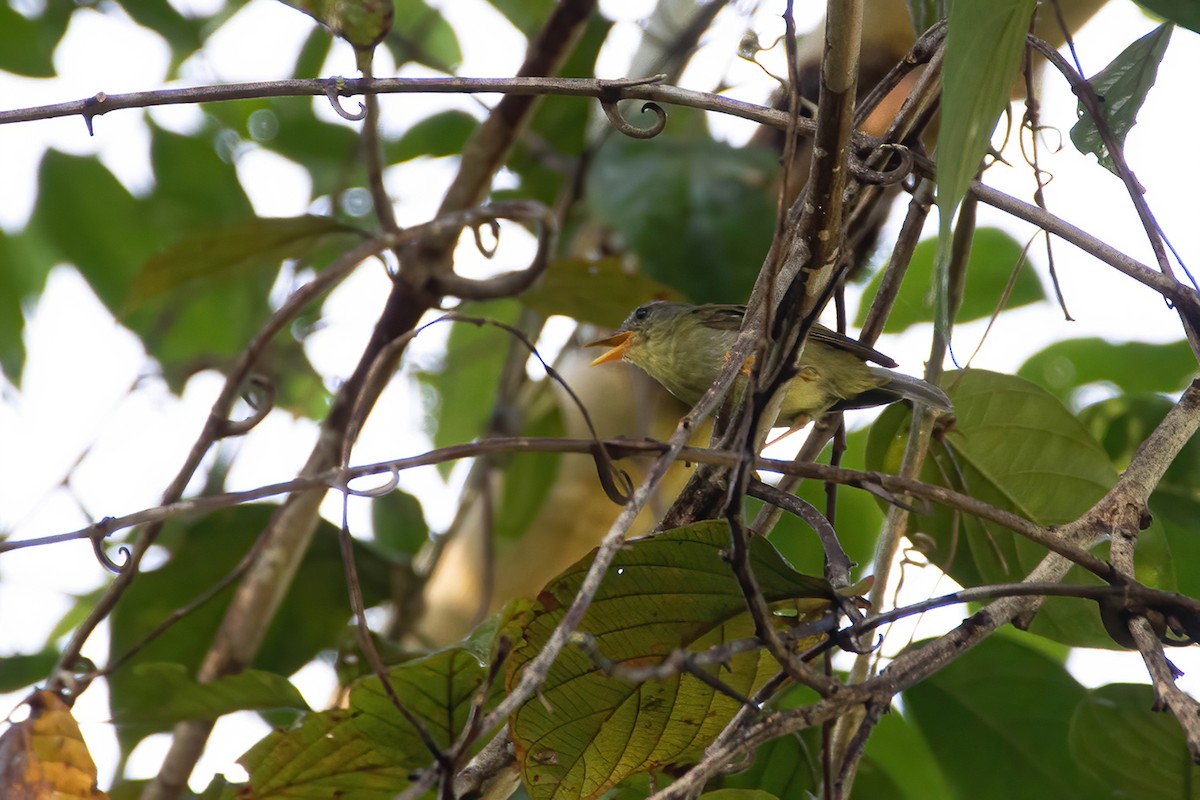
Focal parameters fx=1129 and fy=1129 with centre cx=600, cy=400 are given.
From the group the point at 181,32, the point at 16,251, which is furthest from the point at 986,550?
the point at 16,251

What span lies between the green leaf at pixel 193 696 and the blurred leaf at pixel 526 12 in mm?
2085

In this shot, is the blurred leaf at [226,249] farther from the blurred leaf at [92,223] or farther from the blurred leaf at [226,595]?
the blurred leaf at [92,223]

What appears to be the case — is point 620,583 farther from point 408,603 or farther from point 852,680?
point 408,603

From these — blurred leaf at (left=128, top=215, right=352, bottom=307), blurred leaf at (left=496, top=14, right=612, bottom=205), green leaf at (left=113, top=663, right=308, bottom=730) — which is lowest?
green leaf at (left=113, top=663, right=308, bottom=730)

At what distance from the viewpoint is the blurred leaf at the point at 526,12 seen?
3184mm

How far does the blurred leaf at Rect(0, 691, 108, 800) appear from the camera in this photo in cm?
120

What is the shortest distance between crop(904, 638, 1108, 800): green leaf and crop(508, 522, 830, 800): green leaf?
66 centimetres

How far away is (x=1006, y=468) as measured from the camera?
1741mm

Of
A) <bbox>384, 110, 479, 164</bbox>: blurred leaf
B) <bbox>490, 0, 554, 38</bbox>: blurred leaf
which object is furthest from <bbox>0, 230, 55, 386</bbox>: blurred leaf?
<bbox>490, 0, 554, 38</bbox>: blurred leaf

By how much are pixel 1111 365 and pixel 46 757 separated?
2.42 metres

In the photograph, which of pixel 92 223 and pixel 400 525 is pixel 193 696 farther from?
pixel 92 223

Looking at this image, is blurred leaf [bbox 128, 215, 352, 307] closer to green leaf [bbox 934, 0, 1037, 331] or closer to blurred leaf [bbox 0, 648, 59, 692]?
blurred leaf [bbox 0, 648, 59, 692]

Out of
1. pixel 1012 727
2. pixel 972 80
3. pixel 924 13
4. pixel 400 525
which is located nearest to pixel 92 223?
pixel 400 525

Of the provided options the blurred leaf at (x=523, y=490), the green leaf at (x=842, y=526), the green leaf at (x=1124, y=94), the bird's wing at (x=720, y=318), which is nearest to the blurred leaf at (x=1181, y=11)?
the green leaf at (x=1124, y=94)
